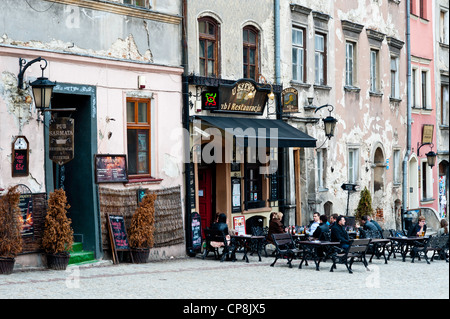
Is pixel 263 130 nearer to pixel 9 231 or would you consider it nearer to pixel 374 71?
pixel 9 231

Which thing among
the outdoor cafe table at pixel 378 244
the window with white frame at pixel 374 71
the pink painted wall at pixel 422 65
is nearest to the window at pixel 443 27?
the pink painted wall at pixel 422 65

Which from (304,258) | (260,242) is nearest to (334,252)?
(304,258)

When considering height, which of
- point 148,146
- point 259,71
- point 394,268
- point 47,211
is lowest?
point 394,268

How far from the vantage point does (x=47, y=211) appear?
1648 centimetres

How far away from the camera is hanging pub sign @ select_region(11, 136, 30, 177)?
16109mm

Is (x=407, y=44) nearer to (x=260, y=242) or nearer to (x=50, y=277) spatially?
(x=260, y=242)

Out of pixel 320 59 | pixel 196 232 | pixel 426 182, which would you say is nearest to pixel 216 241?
pixel 196 232

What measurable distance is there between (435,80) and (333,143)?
405 inches

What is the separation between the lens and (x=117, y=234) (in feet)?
60.0

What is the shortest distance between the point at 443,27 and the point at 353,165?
10850mm

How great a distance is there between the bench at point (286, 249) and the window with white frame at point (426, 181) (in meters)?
16.3

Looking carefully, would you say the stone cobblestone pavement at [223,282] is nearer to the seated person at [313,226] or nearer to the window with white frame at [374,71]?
the seated person at [313,226]

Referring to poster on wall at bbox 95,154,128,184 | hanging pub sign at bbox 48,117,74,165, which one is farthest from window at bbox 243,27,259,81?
hanging pub sign at bbox 48,117,74,165

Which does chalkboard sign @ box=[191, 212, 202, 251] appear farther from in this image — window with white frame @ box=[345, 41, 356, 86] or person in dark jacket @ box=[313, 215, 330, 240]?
window with white frame @ box=[345, 41, 356, 86]
